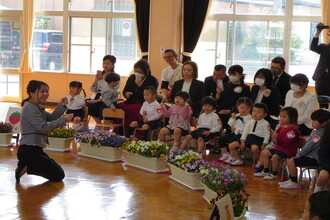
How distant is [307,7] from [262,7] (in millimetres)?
955

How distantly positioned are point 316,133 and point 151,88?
3.00 metres

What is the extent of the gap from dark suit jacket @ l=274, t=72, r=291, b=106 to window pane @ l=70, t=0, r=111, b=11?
20.5ft

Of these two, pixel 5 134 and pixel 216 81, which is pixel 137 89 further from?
pixel 5 134

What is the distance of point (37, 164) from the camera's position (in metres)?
5.79

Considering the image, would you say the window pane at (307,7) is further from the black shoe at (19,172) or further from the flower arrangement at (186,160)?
the black shoe at (19,172)

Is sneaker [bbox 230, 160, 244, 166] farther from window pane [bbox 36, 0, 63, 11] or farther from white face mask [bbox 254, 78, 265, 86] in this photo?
window pane [bbox 36, 0, 63, 11]

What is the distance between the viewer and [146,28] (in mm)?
12148

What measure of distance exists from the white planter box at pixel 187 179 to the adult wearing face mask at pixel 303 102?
1.95 metres

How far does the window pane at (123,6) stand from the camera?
12.7 m

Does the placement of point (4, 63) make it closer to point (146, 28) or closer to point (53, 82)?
point (53, 82)

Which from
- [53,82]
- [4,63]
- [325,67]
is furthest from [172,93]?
[4,63]

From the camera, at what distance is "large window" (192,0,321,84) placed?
11.3 m

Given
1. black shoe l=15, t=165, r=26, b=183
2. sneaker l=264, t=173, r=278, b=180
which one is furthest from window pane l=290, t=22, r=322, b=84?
black shoe l=15, t=165, r=26, b=183

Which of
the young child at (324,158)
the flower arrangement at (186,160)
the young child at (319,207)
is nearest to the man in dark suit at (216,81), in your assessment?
the flower arrangement at (186,160)
